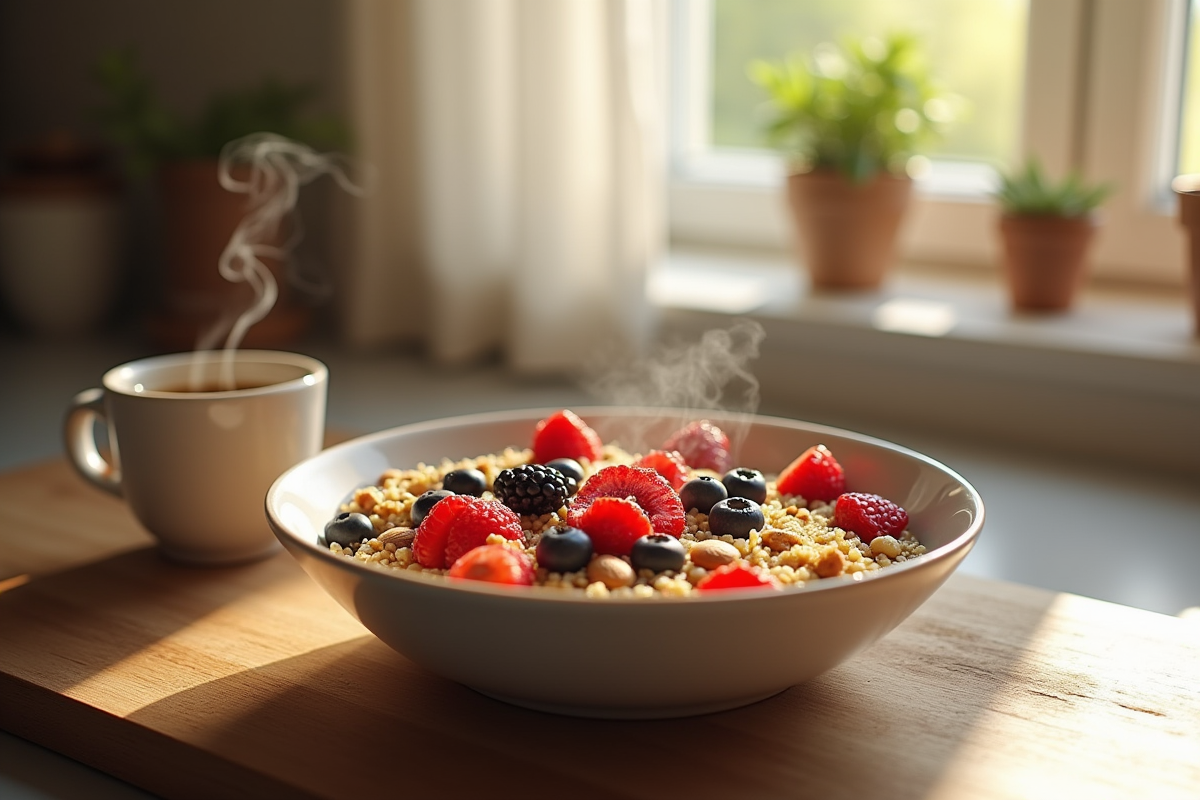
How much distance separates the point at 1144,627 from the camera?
895mm

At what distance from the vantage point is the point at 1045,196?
152 cm

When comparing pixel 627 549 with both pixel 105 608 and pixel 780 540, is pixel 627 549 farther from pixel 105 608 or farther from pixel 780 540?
pixel 105 608

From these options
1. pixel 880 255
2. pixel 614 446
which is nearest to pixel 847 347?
pixel 880 255

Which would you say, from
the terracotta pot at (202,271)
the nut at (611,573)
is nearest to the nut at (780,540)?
the nut at (611,573)

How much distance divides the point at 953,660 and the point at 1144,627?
16 cm

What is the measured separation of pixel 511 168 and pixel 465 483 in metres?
0.94

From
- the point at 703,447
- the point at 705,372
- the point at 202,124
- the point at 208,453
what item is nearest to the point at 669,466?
the point at 703,447

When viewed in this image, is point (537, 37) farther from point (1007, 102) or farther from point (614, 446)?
point (614, 446)

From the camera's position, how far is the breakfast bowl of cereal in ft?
2.20

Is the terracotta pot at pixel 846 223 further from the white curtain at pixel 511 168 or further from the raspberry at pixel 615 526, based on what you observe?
the raspberry at pixel 615 526

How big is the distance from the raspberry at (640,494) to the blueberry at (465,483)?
0.09 metres

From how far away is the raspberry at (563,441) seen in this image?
39.8 inches

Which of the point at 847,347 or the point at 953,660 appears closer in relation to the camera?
the point at 953,660

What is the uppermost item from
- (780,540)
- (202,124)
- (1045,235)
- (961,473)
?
(202,124)
